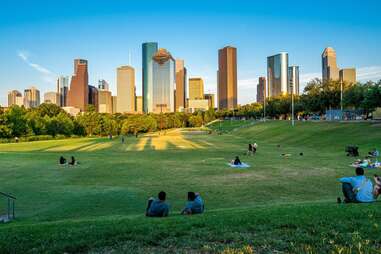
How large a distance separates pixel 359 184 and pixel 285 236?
6.35 meters

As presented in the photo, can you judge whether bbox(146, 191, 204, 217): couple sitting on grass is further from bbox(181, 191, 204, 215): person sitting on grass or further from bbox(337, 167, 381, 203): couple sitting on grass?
bbox(337, 167, 381, 203): couple sitting on grass

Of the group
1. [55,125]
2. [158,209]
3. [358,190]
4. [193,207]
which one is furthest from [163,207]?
[55,125]

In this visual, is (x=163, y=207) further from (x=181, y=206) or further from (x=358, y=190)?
(x=358, y=190)

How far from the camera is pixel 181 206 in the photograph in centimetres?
1580

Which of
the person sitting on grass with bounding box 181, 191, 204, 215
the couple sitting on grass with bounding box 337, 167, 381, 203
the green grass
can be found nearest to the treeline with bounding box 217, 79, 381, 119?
the green grass

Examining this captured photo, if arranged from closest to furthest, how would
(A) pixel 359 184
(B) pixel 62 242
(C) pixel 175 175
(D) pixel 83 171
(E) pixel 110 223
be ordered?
(B) pixel 62 242
(E) pixel 110 223
(A) pixel 359 184
(C) pixel 175 175
(D) pixel 83 171

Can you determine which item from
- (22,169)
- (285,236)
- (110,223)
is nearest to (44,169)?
(22,169)

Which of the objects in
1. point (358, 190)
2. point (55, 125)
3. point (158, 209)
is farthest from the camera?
point (55, 125)

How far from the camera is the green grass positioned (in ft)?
25.6

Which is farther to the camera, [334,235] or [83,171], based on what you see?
[83,171]

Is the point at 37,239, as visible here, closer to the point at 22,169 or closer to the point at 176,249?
the point at 176,249

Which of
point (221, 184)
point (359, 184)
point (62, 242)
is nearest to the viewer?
point (62, 242)

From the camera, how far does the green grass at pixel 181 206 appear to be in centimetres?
780

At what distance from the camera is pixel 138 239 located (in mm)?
8172
